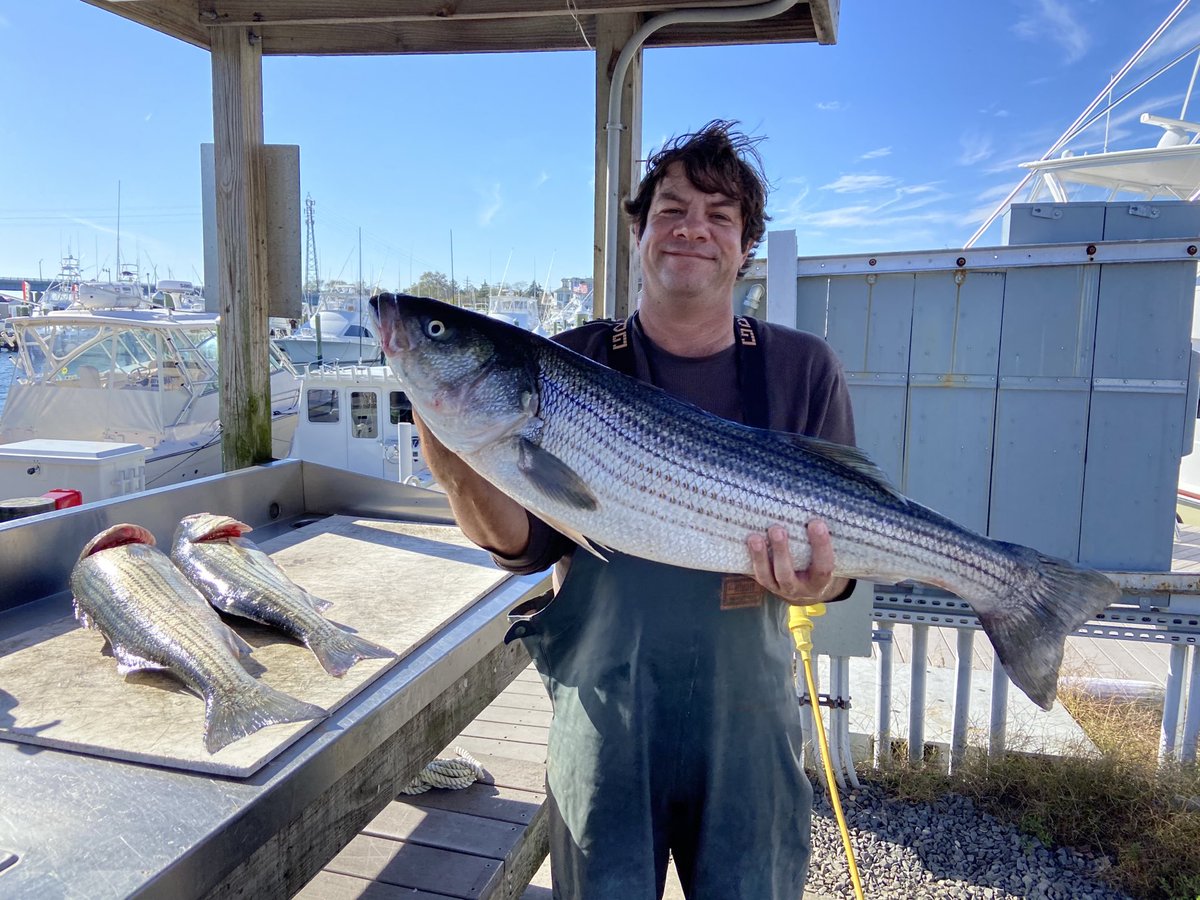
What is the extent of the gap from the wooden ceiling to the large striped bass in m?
2.68

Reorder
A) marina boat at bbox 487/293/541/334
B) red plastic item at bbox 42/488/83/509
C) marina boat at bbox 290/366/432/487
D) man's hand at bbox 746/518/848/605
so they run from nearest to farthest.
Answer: man's hand at bbox 746/518/848/605
red plastic item at bbox 42/488/83/509
marina boat at bbox 290/366/432/487
marina boat at bbox 487/293/541/334

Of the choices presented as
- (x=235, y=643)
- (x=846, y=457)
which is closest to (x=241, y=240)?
(x=235, y=643)

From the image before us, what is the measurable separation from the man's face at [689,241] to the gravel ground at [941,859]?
3.68 metres

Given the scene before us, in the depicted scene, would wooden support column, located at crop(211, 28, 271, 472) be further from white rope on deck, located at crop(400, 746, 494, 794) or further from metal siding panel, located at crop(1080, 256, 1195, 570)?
metal siding panel, located at crop(1080, 256, 1195, 570)

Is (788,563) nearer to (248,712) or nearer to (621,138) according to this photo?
(248,712)

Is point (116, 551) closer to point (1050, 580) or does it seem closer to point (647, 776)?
point (647, 776)

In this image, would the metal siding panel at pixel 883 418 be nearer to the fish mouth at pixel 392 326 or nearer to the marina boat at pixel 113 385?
the fish mouth at pixel 392 326

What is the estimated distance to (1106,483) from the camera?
4.98 meters

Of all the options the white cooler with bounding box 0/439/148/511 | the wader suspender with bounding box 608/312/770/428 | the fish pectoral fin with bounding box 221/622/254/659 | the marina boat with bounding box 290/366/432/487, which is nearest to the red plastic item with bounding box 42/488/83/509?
the white cooler with bounding box 0/439/148/511

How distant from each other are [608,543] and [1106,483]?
420 cm

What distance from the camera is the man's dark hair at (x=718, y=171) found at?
261 centimetres

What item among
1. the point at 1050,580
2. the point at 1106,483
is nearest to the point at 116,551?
the point at 1050,580

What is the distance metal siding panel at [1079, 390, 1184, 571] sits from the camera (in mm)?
4828

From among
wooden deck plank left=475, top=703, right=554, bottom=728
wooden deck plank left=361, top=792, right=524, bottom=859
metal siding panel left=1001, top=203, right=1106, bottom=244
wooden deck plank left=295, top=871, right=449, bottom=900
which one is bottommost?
wooden deck plank left=475, top=703, right=554, bottom=728
